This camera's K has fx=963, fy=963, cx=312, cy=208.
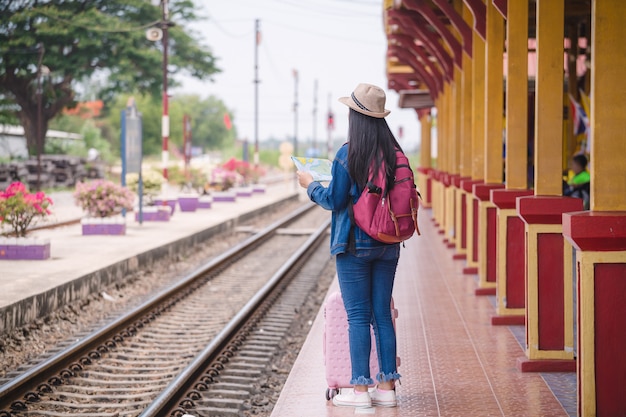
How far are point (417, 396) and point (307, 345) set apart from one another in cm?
187

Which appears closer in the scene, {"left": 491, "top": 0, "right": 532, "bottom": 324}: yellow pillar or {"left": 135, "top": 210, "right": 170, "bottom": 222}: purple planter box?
{"left": 491, "top": 0, "right": 532, "bottom": 324}: yellow pillar

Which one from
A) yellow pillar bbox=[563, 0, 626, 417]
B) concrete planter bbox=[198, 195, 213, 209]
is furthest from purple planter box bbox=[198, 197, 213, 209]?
yellow pillar bbox=[563, 0, 626, 417]

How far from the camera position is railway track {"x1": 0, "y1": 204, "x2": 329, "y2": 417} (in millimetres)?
6957

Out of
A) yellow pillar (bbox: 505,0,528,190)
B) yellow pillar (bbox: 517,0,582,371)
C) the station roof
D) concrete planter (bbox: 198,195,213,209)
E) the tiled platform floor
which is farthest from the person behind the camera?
concrete planter (bbox: 198,195,213,209)

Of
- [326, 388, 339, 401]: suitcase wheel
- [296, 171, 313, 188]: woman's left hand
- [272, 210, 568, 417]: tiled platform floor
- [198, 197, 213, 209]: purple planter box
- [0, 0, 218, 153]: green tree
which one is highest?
[0, 0, 218, 153]: green tree

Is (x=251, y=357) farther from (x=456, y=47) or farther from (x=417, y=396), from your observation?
(x=456, y=47)

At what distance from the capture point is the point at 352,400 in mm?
5418

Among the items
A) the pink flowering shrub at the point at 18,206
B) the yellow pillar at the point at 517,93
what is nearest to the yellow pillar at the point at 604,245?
the yellow pillar at the point at 517,93

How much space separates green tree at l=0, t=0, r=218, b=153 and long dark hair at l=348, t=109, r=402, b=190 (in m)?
31.5

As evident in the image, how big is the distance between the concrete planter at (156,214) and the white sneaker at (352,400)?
16.0 m

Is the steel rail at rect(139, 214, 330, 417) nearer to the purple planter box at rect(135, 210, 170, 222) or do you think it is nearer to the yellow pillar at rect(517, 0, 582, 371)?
the yellow pillar at rect(517, 0, 582, 371)

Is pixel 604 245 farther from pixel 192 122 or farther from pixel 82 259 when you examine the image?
pixel 192 122

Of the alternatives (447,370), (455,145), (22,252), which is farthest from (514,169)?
(22,252)

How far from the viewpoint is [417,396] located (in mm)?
5711
